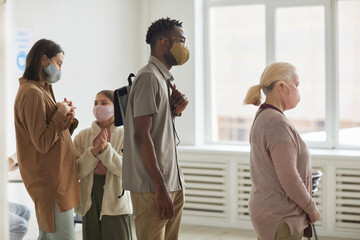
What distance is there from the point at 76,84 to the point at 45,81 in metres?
1.77

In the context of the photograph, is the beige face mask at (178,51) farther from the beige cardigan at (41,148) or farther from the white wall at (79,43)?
the white wall at (79,43)

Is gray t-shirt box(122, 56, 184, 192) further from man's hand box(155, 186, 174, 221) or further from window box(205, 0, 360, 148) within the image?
window box(205, 0, 360, 148)

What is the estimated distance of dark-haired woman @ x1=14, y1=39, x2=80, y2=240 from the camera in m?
2.58

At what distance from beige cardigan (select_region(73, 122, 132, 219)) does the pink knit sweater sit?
113 cm

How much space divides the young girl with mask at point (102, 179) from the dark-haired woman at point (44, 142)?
0.42 metres

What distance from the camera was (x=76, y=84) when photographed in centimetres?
450

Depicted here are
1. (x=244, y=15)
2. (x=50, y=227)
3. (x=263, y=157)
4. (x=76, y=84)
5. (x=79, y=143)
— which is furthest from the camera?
(x=244, y=15)

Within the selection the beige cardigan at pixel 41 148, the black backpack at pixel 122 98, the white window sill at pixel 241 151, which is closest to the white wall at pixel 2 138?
→ the black backpack at pixel 122 98

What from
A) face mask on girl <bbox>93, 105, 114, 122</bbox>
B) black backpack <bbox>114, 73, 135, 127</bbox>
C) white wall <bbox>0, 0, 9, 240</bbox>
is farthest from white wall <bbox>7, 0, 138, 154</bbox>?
white wall <bbox>0, 0, 9, 240</bbox>

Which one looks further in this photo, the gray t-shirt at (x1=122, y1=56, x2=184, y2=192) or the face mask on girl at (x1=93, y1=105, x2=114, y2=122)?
the face mask on girl at (x1=93, y1=105, x2=114, y2=122)

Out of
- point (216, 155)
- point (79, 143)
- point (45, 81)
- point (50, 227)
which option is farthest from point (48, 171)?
point (216, 155)

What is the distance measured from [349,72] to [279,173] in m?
3.10

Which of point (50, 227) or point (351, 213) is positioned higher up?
point (50, 227)

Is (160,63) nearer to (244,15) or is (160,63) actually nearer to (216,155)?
(216,155)
